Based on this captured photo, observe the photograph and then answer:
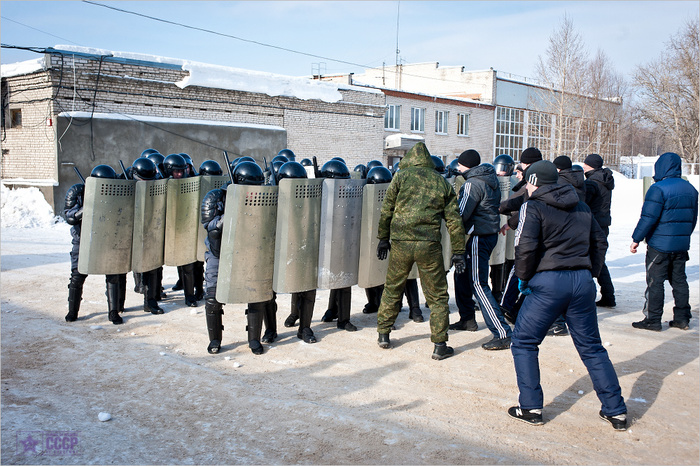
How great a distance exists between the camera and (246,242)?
5.66m

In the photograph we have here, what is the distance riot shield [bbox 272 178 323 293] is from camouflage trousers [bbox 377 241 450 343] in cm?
92

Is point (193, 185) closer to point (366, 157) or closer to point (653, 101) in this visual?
point (366, 157)

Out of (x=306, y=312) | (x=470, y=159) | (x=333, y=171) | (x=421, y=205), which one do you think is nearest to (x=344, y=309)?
(x=306, y=312)

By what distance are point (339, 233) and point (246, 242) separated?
110 centimetres

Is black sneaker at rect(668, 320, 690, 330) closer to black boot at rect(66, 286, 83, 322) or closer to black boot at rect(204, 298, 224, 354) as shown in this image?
black boot at rect(204, 298, 224, 354)

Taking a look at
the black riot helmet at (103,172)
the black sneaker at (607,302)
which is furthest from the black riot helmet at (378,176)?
the black sneaker at (607,302)

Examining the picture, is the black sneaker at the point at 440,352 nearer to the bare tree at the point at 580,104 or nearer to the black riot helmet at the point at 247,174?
the black riot helmet at the point at 247,174

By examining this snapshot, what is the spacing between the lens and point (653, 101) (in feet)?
111

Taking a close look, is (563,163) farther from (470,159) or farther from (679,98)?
(679,98)

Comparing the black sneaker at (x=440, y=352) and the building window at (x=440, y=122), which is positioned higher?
the building window at (x=440, y=122)

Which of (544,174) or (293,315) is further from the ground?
(544,174)

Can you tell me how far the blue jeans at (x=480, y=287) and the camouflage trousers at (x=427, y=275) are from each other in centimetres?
68

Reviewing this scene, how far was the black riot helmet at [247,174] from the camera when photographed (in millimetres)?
5688

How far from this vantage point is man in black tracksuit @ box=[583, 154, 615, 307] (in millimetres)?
7730
